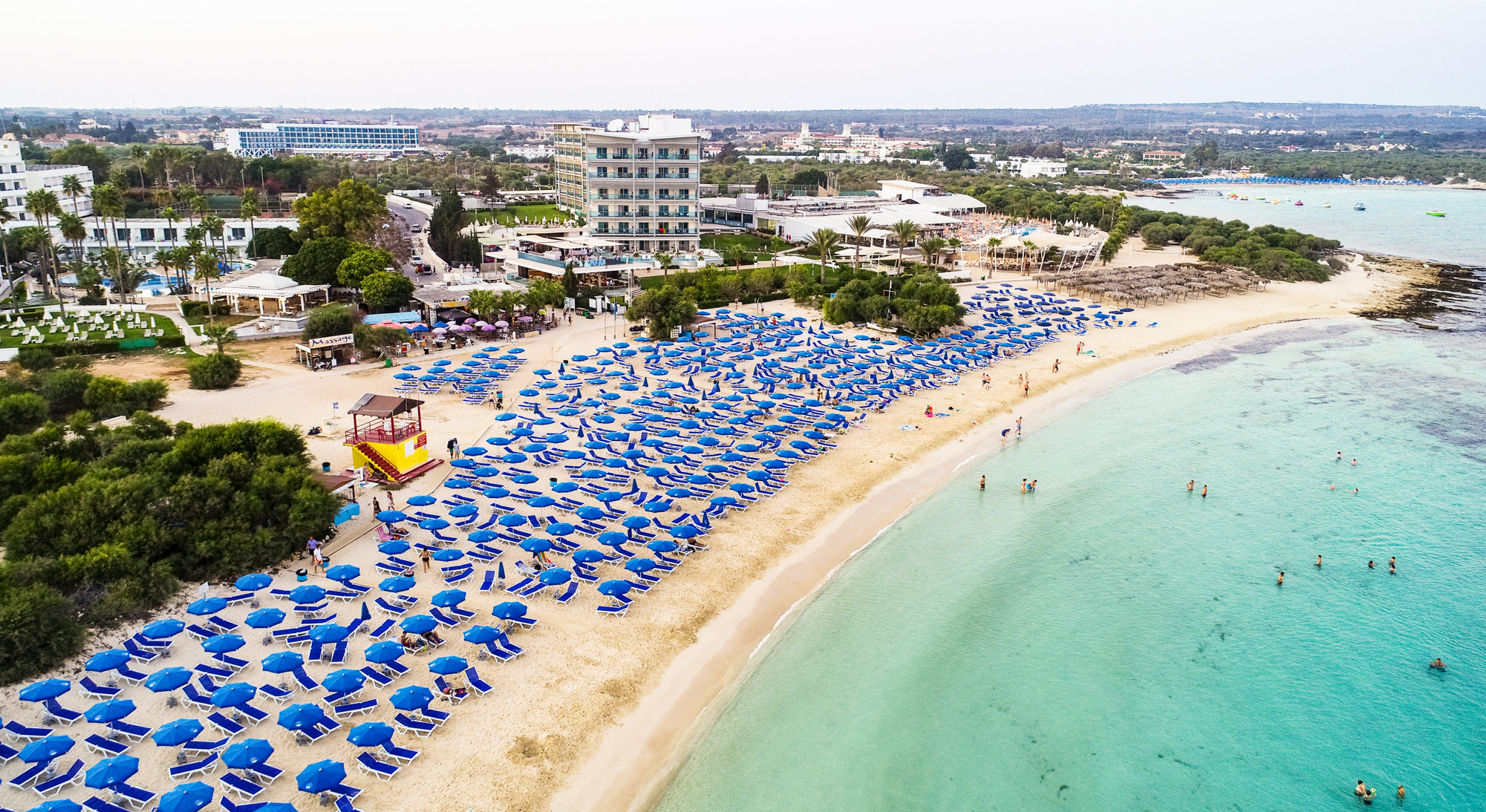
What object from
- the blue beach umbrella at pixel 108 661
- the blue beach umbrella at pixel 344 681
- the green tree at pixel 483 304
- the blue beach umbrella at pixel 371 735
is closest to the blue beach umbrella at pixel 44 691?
the blue beach umbrella at pixel 108 661

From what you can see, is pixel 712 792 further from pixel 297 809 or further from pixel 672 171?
pixel 672 171

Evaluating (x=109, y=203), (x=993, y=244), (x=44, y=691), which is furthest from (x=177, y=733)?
(x=993, y=244)

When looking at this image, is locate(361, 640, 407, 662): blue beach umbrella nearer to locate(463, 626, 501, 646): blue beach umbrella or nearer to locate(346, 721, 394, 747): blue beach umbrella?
locate(463, 626, 501, 646): blue beach umbrella

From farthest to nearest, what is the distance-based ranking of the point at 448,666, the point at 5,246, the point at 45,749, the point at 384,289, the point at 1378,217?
the point at 1378,217, the point at 5,246, the point at 384,289, the point at 448,666, the point at 45,749

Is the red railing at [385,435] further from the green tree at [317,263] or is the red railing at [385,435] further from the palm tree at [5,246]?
the palm tree at [5,246]

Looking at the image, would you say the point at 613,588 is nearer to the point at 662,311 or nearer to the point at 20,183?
the point at 662,311

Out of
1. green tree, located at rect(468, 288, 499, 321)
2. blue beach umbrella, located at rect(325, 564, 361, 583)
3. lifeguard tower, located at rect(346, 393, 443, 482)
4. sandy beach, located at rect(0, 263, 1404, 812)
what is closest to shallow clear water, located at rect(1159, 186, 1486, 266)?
sandy beach, located at rect(0, 263, 1404, 812)
